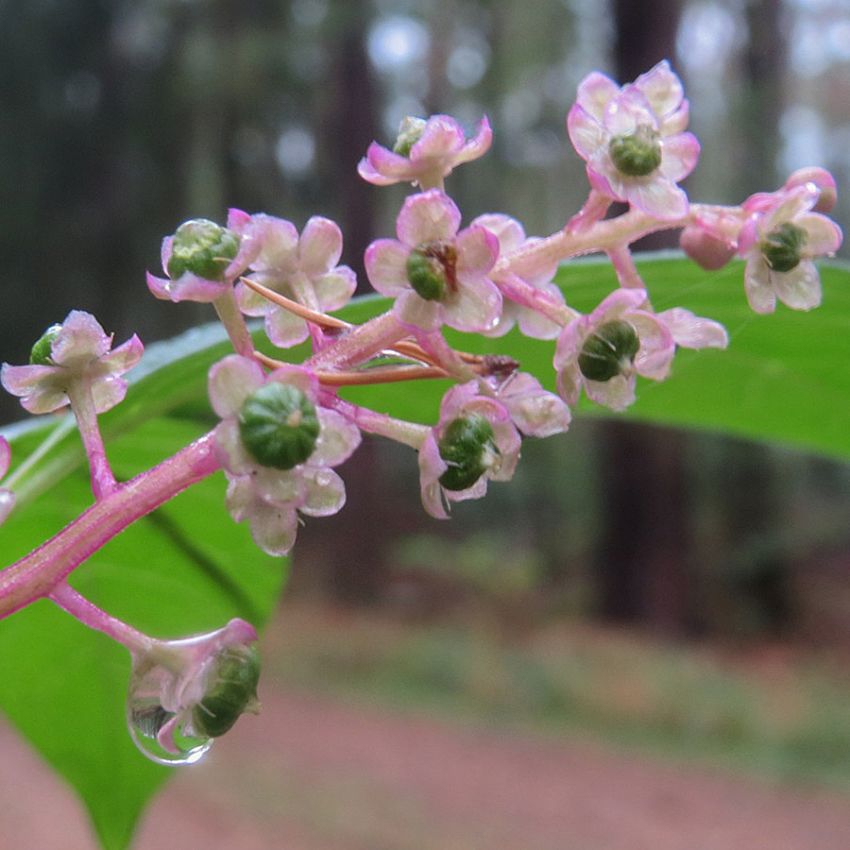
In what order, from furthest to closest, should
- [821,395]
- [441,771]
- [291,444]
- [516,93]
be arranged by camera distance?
[516,93], [441,771], [821,395], [291,444]

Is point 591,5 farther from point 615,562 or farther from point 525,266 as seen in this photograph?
point 525,266

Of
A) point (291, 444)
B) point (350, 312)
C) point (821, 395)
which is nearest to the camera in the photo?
point (291, 444)

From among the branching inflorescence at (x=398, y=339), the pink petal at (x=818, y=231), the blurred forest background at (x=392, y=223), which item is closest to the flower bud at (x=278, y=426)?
the branching inflorescence at (x=398, y=339)

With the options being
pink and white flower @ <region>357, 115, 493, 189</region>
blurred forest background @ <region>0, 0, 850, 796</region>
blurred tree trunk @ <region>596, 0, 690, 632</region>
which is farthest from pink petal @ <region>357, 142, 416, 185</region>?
blurred tree trunk @ <region>596, 0, 690, 632</region>

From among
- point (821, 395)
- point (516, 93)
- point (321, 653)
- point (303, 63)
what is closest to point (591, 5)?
point (516, 93)

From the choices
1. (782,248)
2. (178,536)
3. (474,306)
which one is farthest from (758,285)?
(178,536)

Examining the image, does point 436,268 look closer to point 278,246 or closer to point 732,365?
point 278,246

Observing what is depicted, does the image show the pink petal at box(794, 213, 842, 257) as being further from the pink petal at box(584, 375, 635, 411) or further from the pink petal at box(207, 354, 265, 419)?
the pink petal at box(207, 354, 265, 419)

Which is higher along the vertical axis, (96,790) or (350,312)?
(350,312)
